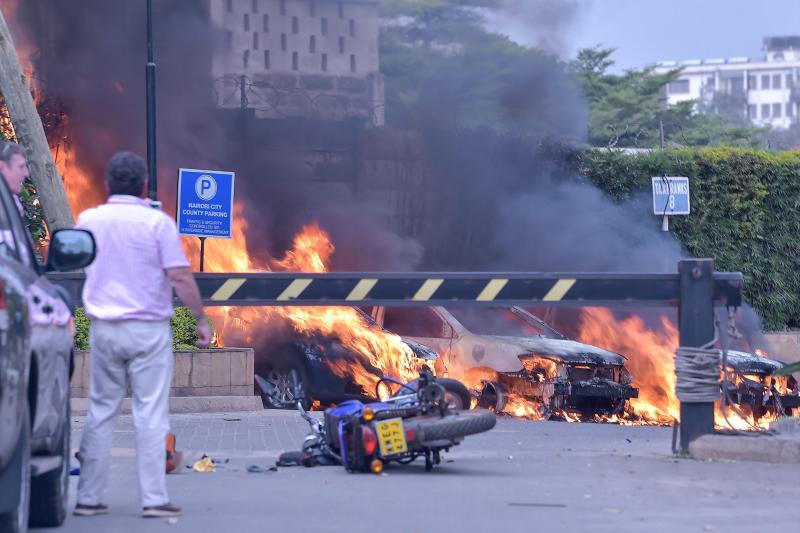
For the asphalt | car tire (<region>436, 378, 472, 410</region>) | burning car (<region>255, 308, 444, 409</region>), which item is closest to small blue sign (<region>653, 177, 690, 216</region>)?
burning car (<region>255, 308, 444, 409</region>)

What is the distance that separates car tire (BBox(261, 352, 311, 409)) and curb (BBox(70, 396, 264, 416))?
3.78ft

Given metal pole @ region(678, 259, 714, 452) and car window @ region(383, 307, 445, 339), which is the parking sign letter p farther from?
metal pole @ region(678, 259, 714, 452)

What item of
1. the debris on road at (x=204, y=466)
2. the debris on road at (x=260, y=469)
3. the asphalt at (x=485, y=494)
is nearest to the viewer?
the asphalt at (x=485, y=494)

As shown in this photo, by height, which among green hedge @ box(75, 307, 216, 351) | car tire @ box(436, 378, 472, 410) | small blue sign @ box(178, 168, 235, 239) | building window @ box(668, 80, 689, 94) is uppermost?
building window @ box(668, 80, 689, 94)

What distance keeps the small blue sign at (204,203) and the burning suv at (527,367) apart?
2994 millimetres

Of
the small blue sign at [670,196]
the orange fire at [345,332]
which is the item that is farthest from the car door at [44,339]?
the small blue sign at [670,196]

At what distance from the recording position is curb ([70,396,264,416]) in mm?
14297

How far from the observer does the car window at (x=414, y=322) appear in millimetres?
15901

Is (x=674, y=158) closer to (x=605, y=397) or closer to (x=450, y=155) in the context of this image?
(x=450, y=155)

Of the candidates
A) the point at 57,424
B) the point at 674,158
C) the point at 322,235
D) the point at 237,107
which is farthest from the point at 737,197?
the point at 57,424

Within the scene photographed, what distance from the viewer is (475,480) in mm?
8617

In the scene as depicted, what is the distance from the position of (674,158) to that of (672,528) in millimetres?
18522

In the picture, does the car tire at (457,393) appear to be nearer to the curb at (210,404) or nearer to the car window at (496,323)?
the curb at (210,404)

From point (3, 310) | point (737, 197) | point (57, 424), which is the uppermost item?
point (737, 197)
